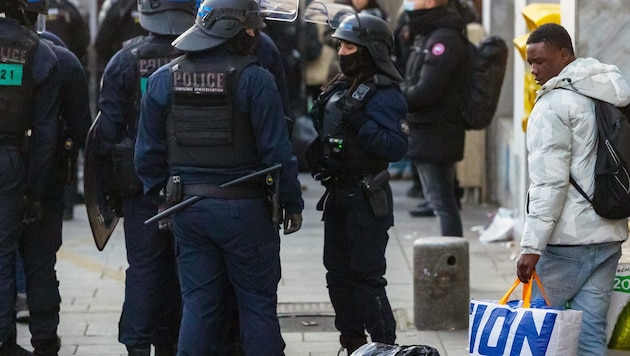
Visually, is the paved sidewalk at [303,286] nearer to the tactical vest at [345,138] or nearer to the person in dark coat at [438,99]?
the person in dark coat at [438,99]

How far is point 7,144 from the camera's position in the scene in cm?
624

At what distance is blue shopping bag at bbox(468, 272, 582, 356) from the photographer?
4.93m

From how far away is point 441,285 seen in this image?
7.25 metres

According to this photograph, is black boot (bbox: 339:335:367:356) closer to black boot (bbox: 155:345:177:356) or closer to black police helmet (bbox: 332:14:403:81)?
black boot (bbox: 155:345:177:356)

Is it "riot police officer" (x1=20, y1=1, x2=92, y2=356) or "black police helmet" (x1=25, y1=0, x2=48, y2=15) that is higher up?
"black police helmet" (x1=25, y1=0, x2=48, y2=15)

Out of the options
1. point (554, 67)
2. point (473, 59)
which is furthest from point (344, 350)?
point (473, 59)

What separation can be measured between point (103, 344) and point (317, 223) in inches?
167

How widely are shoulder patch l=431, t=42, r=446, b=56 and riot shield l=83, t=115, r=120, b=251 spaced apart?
3135mm

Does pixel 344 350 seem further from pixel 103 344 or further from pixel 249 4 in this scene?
pixel 249 4

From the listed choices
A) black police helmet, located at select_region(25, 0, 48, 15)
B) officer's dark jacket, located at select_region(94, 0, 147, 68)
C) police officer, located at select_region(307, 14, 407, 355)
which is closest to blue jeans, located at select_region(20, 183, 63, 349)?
black police helmet, located at select_region(25, 0, 48, 15)

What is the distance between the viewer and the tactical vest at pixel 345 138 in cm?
613

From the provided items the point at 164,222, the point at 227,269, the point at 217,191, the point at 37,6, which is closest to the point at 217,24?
the point at 217,191

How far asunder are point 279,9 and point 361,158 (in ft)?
2.73

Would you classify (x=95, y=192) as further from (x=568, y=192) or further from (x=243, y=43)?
(x=568, y=192)
